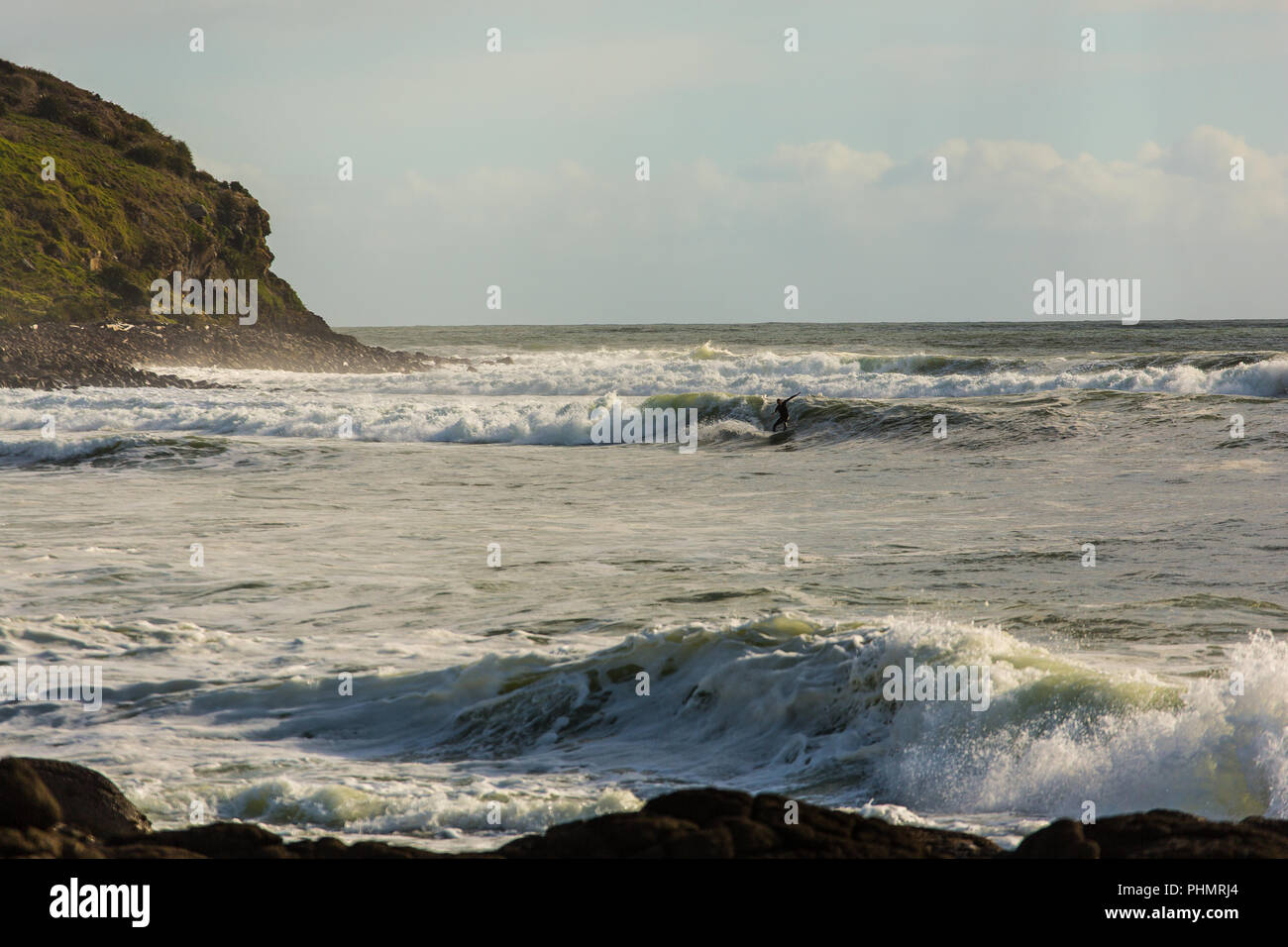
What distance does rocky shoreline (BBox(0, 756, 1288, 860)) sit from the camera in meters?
4.20

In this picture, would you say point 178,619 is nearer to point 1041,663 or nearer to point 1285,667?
point 1041,663

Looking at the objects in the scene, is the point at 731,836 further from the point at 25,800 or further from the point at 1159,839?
the point at 25,800

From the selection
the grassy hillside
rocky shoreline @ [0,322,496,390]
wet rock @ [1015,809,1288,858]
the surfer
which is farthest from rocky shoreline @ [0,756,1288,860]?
the grassy hillside

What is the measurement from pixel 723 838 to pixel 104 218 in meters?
60.1

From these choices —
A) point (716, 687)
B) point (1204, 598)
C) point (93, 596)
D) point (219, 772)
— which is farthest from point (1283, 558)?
point (93, 596)

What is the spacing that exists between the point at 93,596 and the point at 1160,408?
68.6ft

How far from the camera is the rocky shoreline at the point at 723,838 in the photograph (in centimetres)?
420

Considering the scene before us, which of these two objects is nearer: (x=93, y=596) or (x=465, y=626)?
(x=465, y=626)

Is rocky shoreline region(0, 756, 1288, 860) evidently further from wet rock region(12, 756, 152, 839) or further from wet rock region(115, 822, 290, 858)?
wet rock region(12, 756, 152, 839)

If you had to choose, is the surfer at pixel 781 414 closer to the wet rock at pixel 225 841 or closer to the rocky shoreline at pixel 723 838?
the rocky shoreline at pixel 723 838

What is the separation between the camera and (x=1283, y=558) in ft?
34.4

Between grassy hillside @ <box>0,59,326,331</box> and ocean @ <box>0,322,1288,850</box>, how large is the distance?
34.0 m
